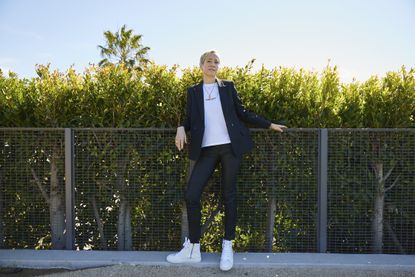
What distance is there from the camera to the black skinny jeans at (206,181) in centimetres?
408

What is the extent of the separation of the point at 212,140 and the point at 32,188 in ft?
7.36

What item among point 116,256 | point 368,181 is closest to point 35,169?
point 116,256

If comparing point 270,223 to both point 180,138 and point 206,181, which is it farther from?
point 180,138

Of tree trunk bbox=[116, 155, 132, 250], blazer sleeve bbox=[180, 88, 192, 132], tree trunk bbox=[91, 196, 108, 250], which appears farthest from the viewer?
tree trunk bbox=[91, 196, 108, 250]

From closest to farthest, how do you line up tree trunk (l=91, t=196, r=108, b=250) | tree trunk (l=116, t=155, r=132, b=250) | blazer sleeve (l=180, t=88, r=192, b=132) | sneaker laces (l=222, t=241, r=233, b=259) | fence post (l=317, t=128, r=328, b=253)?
sneaker laces (l=222, t=241, r=233, b=259) → blazer sleeve (l=180, t=88, r=192, b=132) → fence post (l=317, t=128, r=328, b=253) → tree trunk (l=116, t=155, r=132, b=250) → tree trunk (l=91, t=196, r=108, b=250)

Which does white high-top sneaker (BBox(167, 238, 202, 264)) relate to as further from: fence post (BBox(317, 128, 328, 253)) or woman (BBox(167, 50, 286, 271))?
fence post (BBox(317, 128, 328, 253))

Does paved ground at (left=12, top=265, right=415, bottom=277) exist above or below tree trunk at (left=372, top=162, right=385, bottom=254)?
below

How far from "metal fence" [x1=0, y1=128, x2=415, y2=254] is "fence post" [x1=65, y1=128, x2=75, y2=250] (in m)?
0.01

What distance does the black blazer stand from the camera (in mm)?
4066

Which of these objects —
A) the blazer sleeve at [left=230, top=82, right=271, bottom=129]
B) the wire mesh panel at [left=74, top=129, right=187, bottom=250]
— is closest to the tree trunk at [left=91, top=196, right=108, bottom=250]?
the wire mesh panel at [left=74, top=129, right=187, bottom=250]

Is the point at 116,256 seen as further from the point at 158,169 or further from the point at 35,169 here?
the point at 35,169

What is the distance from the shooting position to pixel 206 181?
4148 millimetres

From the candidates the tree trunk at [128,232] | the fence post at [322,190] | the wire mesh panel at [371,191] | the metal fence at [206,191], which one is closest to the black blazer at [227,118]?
the metal fence at [206,191]

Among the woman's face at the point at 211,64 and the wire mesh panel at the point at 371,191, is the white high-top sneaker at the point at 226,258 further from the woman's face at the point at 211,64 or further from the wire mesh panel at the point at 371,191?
the woman's face at the point at 211,64
